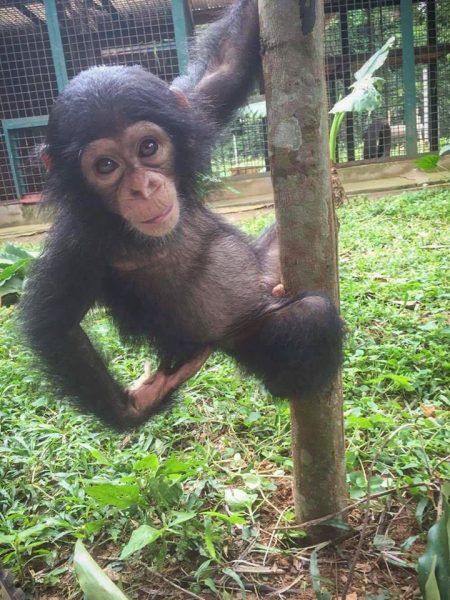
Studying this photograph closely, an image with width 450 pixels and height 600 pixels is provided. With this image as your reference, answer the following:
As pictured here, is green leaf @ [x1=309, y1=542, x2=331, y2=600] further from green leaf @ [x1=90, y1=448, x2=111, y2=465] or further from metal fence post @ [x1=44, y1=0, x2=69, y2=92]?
metal fence post @ [x1=44, y1=0, x2=69, y2=92]

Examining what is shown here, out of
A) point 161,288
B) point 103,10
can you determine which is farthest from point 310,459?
point 103,10

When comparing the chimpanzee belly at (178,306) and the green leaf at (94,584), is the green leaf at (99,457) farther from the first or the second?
the green leaf at (94,584)

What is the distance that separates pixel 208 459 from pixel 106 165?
146 cm

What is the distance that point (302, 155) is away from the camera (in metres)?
1.76

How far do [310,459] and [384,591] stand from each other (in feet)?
1.71

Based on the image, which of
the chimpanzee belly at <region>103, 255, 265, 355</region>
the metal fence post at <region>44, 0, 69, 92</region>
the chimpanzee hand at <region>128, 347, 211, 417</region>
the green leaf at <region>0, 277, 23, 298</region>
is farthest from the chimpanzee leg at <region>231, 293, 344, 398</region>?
the metal fence post at <region>44, 0, 69, 92</region>

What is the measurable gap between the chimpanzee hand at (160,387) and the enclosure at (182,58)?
6341 millimetres

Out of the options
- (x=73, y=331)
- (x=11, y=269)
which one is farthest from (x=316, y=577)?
(x=11, y=269)

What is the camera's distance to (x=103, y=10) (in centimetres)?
893

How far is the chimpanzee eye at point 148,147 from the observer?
2.26 meters

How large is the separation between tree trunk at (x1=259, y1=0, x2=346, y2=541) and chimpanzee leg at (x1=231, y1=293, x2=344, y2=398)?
0.17 feet

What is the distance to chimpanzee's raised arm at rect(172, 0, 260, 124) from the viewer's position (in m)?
2.87

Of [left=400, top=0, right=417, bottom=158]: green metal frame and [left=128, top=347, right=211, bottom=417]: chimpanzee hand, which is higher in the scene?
[left=400, top=0, right=417, bottom=158]: green metal frame

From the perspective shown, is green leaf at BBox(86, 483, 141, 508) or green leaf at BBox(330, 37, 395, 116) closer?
green leaf at BBox(86, 483, 141, 508)
